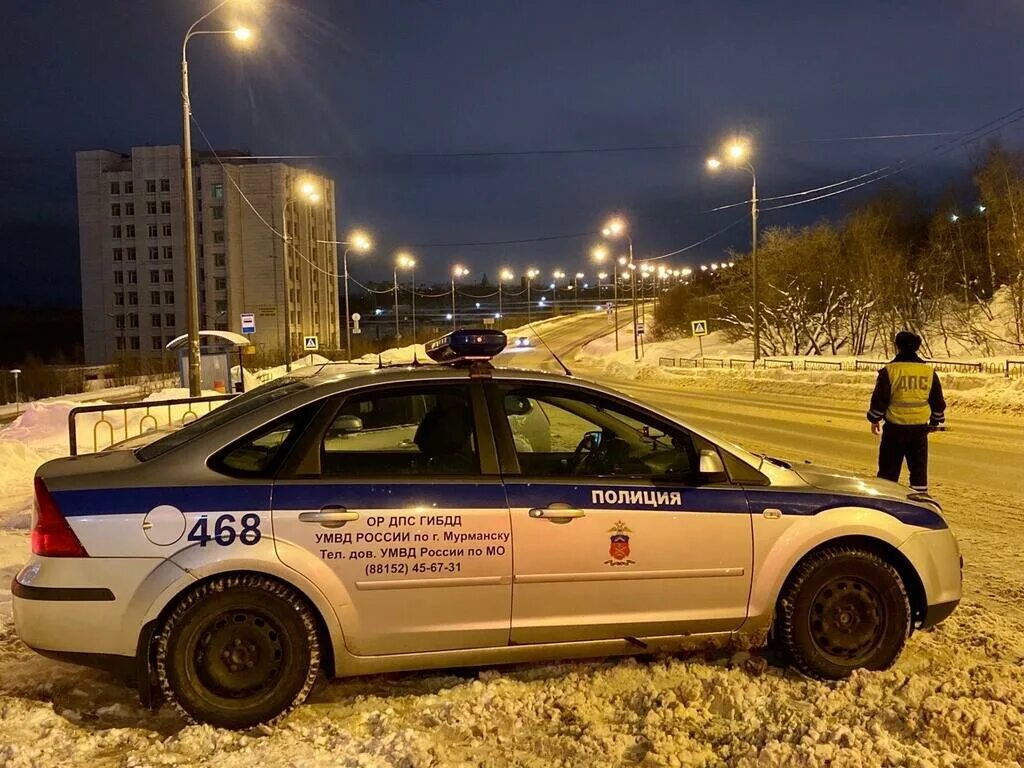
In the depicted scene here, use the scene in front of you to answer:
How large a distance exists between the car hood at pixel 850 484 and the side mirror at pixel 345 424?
2289 millimetres

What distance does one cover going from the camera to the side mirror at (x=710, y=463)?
406 centimetres

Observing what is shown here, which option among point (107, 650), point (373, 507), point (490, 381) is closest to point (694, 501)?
point (490, 381)

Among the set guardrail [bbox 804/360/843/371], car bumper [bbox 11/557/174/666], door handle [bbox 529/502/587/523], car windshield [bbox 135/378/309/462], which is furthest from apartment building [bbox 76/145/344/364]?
door handle [bbox 529/502/587/523]

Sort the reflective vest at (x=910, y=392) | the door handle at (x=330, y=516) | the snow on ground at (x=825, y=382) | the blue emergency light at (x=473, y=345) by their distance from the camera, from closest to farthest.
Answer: the door handle at (x=330, y=516) < the blue emergency light at (x=473, y=345) < the reflective vest at (x=910, y=392) < the snow on ground at (x=825, y=382)

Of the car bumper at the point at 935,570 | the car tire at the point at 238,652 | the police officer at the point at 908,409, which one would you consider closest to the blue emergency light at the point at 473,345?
the car tire at the point at 238,652

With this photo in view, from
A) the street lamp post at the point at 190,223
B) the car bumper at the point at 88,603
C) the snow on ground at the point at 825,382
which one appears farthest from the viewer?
the snow on ground at the point at 825,382

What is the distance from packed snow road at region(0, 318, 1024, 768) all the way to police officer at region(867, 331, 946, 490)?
2561 mm

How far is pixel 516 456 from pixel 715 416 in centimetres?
1592

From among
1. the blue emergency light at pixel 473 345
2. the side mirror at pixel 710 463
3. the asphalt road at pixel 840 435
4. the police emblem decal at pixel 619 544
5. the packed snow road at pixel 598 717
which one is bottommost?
the packed snow road at pixel 598 717

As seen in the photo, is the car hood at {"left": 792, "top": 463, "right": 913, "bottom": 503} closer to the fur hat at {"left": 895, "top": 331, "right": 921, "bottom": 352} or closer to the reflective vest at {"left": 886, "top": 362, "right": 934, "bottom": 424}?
the reflective vest at {"left": 886, "top": 362, "right": 934, "bottom": 424}

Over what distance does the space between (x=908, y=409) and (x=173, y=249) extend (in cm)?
Result: 9928

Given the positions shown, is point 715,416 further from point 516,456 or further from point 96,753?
point 96,753

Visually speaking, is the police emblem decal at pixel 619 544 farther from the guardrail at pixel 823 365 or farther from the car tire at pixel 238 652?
the guardrail at pixel 823 365

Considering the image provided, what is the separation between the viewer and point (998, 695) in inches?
151
